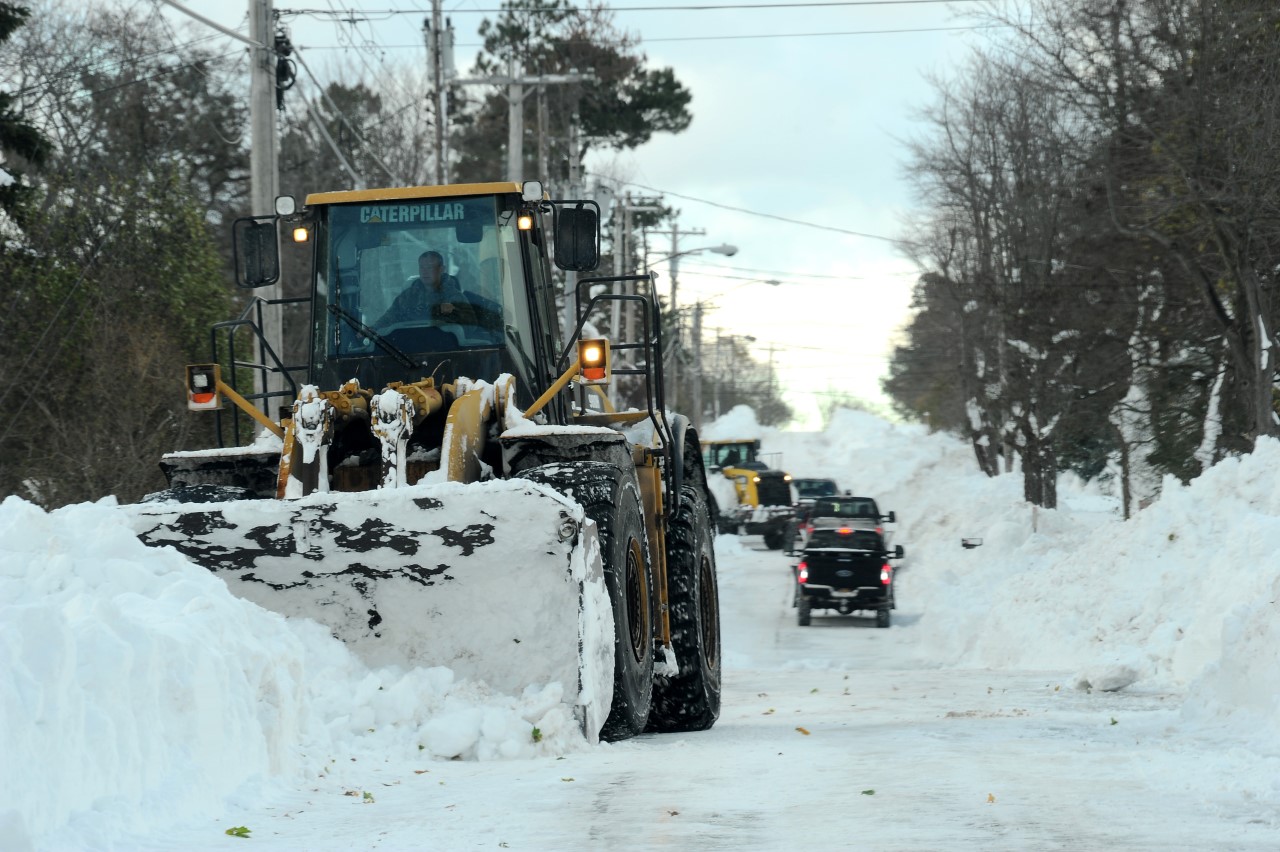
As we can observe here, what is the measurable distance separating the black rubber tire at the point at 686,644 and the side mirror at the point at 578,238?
88.7 inches

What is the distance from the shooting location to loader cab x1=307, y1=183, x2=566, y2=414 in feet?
32.2

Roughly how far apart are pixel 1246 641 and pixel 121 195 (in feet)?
73.0

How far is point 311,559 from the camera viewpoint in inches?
317

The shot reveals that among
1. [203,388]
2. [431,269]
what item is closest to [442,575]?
[203,388]

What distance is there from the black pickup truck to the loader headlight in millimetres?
19535

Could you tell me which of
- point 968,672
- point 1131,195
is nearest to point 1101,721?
point 968,672

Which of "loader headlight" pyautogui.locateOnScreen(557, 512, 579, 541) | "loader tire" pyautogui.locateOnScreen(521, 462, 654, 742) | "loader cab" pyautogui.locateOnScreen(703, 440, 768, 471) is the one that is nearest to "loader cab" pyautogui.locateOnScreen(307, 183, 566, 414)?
"loader tire" pyautogui.locateOnScreen(521, 462, 654, 742)

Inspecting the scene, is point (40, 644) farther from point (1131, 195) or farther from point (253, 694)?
point (1131, 195)

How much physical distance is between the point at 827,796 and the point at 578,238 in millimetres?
4096

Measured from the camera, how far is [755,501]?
47.4 m

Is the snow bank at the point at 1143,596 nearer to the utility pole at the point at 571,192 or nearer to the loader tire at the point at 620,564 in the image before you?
the loader tire at the point at 620,564

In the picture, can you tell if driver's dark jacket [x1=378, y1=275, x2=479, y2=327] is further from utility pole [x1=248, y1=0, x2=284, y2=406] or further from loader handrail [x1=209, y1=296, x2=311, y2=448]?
utility pole [x1=248, y1=0, x2=284, y2=406]

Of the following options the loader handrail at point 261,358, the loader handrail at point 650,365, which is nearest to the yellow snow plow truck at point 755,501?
the loader handrail at point 650,365

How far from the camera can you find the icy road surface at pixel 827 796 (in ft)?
18.4
